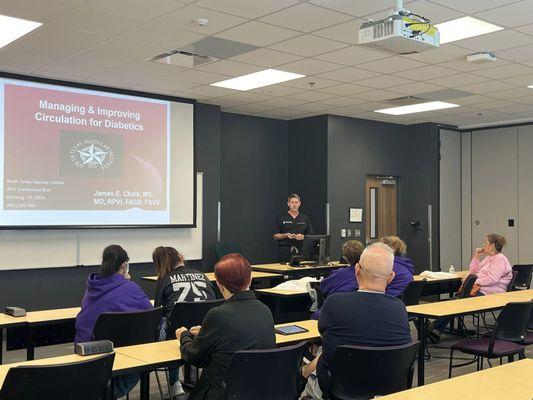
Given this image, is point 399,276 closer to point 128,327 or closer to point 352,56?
point 352,56

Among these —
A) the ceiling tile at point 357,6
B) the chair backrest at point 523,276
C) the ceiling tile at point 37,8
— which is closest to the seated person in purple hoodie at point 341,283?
the ceiling tile at point 357,6

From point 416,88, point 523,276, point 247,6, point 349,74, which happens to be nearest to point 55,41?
point 247,6

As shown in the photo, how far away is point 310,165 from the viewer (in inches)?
375

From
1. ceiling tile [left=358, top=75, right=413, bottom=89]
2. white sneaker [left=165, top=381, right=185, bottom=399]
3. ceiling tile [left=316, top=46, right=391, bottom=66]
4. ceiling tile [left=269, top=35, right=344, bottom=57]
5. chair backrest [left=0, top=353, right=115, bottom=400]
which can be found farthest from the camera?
ceiling tile [left=358, top=75, right=413, bottom=89]

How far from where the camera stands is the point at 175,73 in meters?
6.65

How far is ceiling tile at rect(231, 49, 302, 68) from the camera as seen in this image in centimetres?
580

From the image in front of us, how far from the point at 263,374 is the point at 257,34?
11.0 feet

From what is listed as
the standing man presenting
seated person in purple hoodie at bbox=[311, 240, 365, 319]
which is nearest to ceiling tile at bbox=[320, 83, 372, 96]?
the standing man presenting

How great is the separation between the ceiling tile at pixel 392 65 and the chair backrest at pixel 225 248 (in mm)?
3384

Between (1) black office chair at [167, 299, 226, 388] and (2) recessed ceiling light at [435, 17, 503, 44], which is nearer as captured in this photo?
(1) black office chair at [167, 299, 226, 388]

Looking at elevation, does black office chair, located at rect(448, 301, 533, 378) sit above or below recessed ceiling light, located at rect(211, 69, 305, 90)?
below

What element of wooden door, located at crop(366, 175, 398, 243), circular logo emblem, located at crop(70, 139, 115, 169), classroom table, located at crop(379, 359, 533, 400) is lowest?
classroom table, located at crop(379, 359, 533, 400)

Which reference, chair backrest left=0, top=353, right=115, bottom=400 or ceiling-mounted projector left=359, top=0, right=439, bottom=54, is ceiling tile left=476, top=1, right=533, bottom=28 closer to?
ceiling-mounted projector left=359, top=0, right=439, bottom=54

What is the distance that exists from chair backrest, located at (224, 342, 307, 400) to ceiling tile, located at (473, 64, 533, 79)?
187 inches
